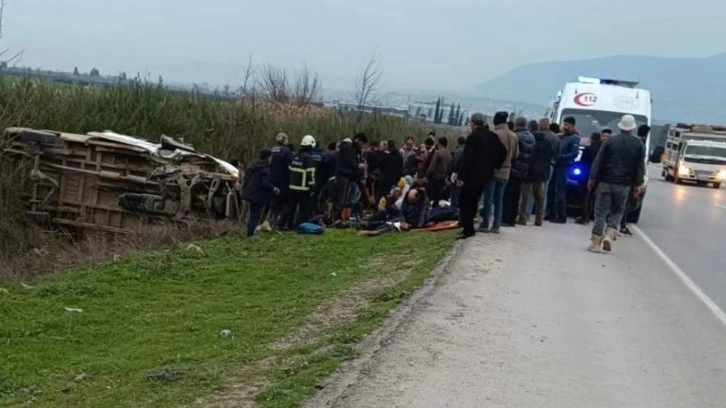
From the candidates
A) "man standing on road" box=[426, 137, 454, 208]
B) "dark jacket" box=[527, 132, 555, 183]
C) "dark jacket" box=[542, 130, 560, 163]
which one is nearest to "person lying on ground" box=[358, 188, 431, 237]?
"man standing on road" box=[426, 137, 454, 208]

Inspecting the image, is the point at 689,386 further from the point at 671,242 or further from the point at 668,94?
the point at 668,94

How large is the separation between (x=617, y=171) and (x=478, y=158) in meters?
2.02

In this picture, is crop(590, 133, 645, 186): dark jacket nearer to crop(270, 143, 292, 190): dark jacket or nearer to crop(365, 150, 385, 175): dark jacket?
crop(270, 143, 292, 190): dark jacket

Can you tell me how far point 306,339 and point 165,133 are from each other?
682 inches

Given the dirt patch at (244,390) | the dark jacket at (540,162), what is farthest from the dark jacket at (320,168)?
the dirt patch at (244,390)

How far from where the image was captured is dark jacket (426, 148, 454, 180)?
19.4 meters

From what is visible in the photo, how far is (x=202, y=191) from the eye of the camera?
2023 centimetres

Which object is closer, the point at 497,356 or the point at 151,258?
the point at 497,356

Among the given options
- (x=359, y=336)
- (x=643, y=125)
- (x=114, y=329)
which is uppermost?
(x=643, y=125)

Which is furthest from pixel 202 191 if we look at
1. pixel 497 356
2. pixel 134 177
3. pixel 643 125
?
pixel 497 356

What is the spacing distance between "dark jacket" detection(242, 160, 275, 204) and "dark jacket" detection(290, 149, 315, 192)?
0.46 metres

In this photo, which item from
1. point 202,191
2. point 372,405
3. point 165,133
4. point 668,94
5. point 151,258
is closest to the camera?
point 372,405

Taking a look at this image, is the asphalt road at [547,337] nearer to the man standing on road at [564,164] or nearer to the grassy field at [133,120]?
the man standing on road at [564,164]

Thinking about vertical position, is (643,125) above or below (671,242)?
above
